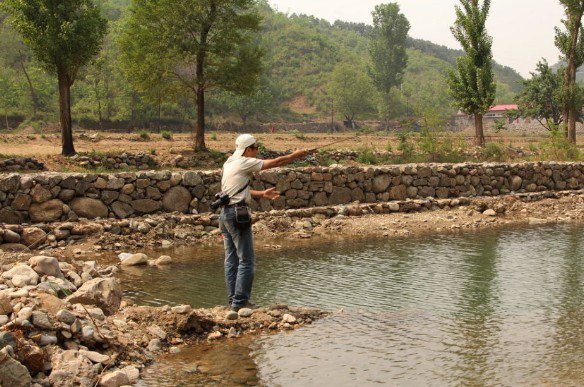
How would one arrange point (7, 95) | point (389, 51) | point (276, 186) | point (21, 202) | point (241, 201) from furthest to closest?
point (389, 51), point (7, 95), point (276, 186), point (21, 202), point (241, 201)

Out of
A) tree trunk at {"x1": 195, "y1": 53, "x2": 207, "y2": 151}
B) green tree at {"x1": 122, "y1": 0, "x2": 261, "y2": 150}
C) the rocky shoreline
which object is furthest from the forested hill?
the rocky shoreline

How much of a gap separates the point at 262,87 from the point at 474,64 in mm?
34153

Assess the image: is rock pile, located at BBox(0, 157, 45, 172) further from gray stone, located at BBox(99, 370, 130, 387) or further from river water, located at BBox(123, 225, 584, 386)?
gray stone, located at BBox(99, 370, 130, 387)

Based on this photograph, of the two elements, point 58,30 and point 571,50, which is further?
point 571,50

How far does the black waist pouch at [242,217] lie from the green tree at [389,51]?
232ft

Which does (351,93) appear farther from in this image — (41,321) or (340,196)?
(41,321)

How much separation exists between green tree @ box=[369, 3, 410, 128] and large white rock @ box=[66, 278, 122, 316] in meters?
71.3

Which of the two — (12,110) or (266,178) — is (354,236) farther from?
(12,110)

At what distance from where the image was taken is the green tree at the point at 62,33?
2361 centimetres

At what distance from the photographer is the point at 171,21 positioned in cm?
2681

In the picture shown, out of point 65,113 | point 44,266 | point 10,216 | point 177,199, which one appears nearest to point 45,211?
point 10,216

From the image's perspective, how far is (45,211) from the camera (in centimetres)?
1379

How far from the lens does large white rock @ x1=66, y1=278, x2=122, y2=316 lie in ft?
25.3

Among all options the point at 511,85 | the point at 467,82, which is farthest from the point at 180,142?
the point at 511,85
